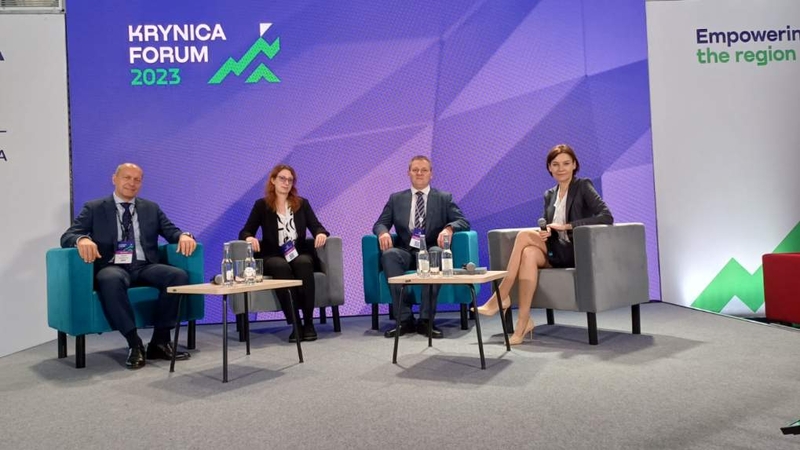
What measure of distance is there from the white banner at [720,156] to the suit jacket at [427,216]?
6.62 feet

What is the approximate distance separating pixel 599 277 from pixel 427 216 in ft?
4.32

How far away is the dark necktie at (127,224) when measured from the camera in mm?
3572

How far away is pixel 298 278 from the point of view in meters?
3.79

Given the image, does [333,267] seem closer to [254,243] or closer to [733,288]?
[254,243]

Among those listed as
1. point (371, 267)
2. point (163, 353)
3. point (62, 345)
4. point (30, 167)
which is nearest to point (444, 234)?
point (371, 267)

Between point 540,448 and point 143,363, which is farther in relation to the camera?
point 143,363

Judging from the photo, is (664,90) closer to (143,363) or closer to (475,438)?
(475,438)

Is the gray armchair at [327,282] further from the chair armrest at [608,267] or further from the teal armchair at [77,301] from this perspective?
the chair armrest at [608,267]

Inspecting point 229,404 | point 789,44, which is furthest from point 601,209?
point 789,44

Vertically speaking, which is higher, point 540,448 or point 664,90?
point 664,90

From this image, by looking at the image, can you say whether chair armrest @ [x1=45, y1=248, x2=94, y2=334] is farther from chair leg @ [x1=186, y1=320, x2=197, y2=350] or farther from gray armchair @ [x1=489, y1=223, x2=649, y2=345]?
gray armchair @ [x1=489, y1=223, x2=649, y2=345]

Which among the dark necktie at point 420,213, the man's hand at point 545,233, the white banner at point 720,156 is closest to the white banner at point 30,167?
the dark necktie at point 420,213

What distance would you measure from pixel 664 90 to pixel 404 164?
2.32 m

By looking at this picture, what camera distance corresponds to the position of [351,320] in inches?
183
